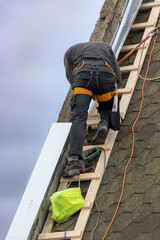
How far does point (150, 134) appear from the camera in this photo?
4516 mm

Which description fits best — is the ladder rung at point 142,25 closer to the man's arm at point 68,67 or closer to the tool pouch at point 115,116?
the man's arm at point 68,67

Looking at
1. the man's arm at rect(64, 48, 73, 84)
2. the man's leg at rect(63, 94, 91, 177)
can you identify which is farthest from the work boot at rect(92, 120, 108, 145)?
the man's arm at rect(64, 48, 73, 84)

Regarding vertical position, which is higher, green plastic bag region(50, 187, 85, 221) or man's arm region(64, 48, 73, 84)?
man's arm region(64, 48, 73, 84)

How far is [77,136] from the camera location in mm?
4367

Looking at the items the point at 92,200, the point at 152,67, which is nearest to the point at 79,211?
the point at 92,200

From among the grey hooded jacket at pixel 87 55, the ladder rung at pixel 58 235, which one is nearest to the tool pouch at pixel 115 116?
the grey hooded jacket at pixel 87 55

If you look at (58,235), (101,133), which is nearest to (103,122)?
(101,133)

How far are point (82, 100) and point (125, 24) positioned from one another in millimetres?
1784

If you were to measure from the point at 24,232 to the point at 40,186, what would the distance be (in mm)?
502

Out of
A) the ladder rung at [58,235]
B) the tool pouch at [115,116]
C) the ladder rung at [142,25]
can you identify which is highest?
the ladder rung at [142,25]

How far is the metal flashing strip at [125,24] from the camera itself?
5.62 m

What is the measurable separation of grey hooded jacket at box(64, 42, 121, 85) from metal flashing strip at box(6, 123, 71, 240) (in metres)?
0.65

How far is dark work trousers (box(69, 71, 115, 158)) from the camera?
172 inches

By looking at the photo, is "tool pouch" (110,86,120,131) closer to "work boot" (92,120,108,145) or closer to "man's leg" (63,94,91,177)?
"work boot" (92,120,108,145)
